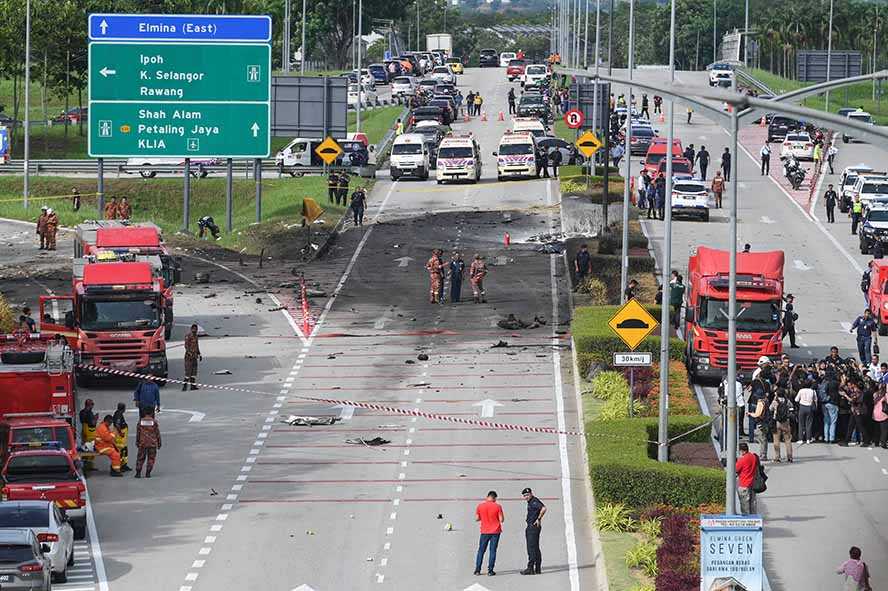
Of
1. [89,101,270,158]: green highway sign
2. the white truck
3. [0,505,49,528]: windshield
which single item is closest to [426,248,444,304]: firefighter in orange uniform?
[89,101,270,158]: green highway sign

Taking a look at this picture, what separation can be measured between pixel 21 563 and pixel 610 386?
61.3 feet

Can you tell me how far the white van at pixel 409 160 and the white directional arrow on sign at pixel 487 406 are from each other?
43.5m

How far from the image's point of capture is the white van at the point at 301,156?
93.6 metres

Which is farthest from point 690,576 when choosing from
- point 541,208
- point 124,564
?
point 541,208

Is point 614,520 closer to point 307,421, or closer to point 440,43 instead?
point 307,421

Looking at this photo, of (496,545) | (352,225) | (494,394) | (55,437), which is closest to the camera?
(496,545)

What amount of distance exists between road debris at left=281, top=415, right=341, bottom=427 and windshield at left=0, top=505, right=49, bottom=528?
1268cm

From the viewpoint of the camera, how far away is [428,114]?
113 m

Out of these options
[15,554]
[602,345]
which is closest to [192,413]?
[602,345]

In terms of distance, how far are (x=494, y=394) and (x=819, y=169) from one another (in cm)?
4914

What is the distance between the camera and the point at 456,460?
3931 centimetres

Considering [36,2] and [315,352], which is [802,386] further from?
[36,2]

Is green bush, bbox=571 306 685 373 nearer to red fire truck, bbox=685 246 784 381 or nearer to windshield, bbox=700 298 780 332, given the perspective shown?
red fire truck, bbox=685 246 784 381

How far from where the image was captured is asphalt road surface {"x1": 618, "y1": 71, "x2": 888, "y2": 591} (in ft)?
104
